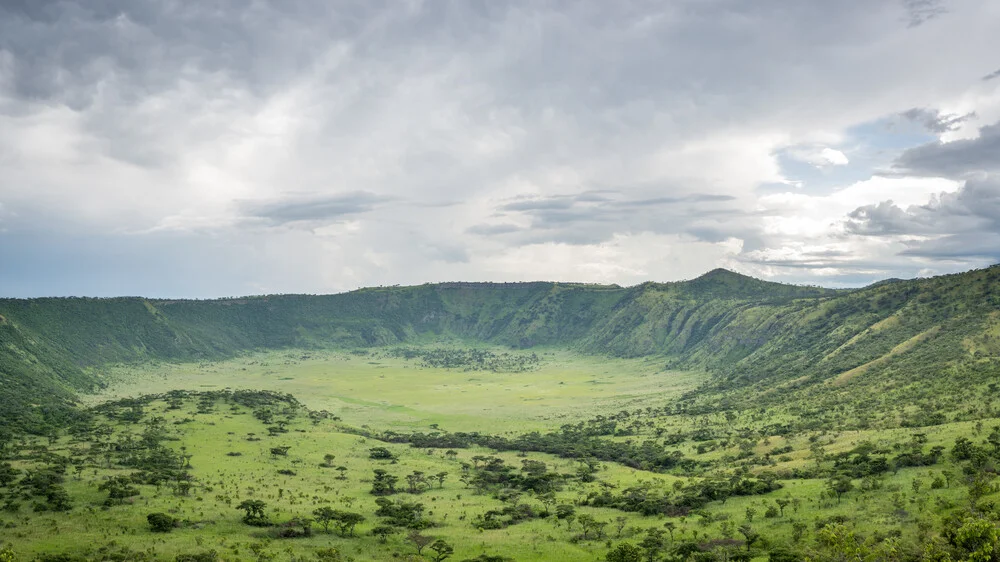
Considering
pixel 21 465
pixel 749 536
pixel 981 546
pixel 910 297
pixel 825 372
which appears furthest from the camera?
pixel 910 297

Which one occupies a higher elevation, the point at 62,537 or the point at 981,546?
the point at 981,546

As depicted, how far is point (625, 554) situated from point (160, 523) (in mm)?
52268

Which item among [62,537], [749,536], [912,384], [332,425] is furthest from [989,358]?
[62,537]

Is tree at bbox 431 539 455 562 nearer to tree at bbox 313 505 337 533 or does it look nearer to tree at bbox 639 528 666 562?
tree at bbox 313 505 337 533

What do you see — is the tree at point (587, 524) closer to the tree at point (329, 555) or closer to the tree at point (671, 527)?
the tree at point (671, 527)

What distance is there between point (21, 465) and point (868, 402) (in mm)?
149114

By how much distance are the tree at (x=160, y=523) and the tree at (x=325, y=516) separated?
16119 mm

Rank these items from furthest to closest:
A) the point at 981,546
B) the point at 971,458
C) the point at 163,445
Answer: the point at 163,445
the point at 971,458
the point at 981,546

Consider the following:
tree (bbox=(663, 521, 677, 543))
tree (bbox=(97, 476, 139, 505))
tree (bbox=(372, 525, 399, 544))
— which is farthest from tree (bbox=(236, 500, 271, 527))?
tree (bbox=(663, 521, 677, 543))

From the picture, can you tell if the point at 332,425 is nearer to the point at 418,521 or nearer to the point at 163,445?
the point at 163,445

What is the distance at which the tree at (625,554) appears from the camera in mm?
63312

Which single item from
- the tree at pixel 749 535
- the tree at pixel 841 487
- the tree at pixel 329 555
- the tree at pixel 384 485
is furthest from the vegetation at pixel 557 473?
the tree at pixel 841 487

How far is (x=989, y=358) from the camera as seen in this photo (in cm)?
13275

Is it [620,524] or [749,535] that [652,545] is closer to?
[749,535]
